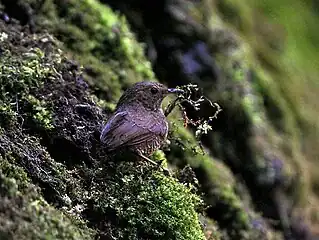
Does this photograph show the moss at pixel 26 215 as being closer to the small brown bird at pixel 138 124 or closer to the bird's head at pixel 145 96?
the small brown bird at pixel 138 124

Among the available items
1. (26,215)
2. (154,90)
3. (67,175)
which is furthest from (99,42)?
(26,215)

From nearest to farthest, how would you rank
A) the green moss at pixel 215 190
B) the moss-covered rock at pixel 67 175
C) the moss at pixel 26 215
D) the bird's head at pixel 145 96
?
the moss at pixel 26 215 < the moss-covered rock at pixel 67 175 < the bird's head at pixel 145 96 < the green moss at pixel 215 190

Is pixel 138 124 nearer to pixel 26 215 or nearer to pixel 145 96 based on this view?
pixel 145 96

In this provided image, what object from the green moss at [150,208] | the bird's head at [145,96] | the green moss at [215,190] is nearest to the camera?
the green moss at [150,208]

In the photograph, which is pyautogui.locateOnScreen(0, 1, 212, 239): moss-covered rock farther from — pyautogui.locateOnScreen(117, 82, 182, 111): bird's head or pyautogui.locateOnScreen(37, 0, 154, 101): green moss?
pyautogui.locateOnScreen(37, 0, 154, 101): green moss

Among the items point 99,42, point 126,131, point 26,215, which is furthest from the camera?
point 99,42

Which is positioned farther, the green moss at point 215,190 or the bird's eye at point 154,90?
the green moss at point 215,190

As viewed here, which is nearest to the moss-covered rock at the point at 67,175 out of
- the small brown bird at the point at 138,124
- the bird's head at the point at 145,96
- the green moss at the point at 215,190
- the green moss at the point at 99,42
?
the small brown bird at the point at 138,124
